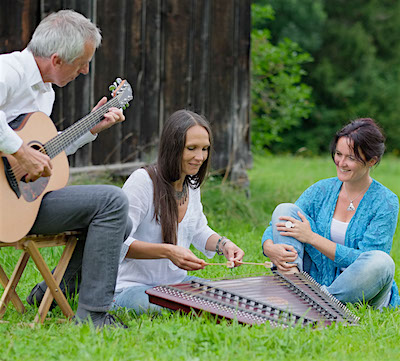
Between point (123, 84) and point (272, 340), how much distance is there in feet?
5.40

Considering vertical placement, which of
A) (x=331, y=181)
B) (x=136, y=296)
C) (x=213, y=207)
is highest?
(x=331, y=181)

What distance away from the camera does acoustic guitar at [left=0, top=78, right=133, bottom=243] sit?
3.01m

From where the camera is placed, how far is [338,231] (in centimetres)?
409

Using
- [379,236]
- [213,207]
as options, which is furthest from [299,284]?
[213,207]

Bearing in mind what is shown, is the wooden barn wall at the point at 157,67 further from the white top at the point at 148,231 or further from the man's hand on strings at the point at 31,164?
the man's hand on strings at the point at 31,164

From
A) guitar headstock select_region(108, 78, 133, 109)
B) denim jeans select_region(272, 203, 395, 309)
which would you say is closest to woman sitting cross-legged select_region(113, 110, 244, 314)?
guitar headstock select_region(108, 78, 133, 109)

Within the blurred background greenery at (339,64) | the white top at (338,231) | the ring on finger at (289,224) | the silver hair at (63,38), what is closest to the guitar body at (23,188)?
the silver hair at (63,38)

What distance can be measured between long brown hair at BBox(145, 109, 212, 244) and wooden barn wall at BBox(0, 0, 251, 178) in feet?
6.44

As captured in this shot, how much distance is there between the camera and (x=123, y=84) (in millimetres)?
3816

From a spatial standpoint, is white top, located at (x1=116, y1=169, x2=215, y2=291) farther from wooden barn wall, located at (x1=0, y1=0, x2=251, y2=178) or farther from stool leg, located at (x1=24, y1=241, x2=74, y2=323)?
wooden barn wall, located at (x1=0, y1=0, x2=251, y2=178)

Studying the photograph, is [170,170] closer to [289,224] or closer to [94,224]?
[94,224]

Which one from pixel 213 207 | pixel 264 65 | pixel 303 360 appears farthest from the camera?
pixel 264 65

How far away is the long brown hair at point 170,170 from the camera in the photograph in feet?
12.0

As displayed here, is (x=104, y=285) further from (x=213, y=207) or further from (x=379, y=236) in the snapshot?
(x=213, y=207)
